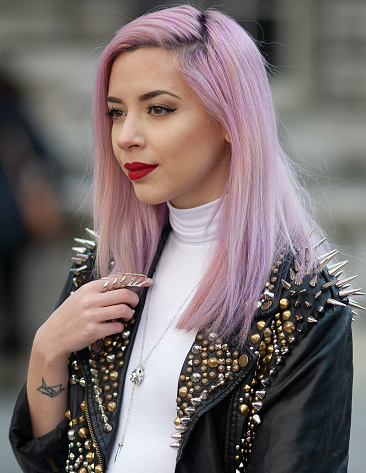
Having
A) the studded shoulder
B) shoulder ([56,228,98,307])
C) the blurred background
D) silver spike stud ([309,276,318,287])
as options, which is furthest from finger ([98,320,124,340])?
the blurred background

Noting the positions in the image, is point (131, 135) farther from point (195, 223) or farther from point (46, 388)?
point (46, 388)

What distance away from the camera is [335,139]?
5090mm

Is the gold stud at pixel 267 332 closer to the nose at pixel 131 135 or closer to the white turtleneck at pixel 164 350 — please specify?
the white turtleneck at pixel 164 350

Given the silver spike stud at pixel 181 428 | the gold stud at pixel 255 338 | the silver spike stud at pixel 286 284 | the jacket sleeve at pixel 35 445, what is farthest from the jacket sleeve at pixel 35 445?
the silver spike stud at pixel 286 284

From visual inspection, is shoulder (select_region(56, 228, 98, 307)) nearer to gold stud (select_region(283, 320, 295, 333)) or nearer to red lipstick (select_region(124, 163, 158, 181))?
red lipstick (select_region(124, 163, 158, 181))

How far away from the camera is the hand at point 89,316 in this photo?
1655 millimetres

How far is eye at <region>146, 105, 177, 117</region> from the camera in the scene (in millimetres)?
1609

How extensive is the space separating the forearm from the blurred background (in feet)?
9.30

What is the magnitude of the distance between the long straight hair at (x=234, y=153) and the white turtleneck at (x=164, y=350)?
0.24 ft

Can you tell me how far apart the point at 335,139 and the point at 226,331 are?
12.4 ft

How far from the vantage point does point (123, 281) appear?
5.58ft

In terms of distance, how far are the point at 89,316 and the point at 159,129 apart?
0.48m

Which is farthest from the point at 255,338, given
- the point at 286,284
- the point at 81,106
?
the point at 81,106

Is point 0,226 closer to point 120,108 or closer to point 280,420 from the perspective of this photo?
point 120,108
